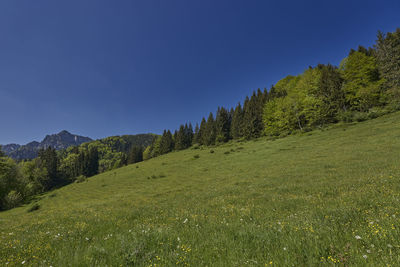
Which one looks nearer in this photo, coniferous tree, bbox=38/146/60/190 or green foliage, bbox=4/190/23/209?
green foliage, bbox=4/190/23/209

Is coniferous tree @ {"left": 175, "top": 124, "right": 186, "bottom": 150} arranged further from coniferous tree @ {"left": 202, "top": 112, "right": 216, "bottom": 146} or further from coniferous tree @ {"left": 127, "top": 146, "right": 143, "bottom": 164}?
coniferous tree @ {"left": 127, "top": 146, "right": 143, "bottom": 164}

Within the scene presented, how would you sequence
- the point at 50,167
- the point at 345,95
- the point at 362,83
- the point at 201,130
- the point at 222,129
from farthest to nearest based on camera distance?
the point at 50,167 → the point at 201,130 → the point at 222,129 → the point at 345,95 → the point at 362,83

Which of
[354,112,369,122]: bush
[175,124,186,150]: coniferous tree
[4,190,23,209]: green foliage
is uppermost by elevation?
[175,124,186,150]: coniferous tree

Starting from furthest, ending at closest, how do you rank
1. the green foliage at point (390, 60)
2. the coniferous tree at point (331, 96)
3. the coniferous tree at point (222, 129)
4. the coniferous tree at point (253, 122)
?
1. the coniferous tree at point (222, 129)
2. the coniferous tree at point (253, 122)
3. the coniferous tree at point (331, 96)
4. the green foliage at point (390, 60)

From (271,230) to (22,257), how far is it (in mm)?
7380

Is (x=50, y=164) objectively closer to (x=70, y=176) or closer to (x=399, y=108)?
(x=70, y=176)

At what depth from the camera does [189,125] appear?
122m

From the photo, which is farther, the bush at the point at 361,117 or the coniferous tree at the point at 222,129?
the coniferous tree at the point at 222,129

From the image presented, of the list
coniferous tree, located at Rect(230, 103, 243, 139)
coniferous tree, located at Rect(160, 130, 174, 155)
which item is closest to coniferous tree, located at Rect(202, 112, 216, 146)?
coniferous tree, located at Rect(230, 103, 243, 139)

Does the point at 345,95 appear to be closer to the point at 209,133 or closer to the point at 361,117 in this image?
the point at 361,117

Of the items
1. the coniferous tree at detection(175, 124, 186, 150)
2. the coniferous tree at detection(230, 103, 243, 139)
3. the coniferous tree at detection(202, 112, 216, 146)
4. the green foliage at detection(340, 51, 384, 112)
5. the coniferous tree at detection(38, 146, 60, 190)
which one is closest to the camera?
the green foliage at detection(340, 51, 384, 112)

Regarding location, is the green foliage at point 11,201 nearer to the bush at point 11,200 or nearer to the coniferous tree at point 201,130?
the bush at point 11,200

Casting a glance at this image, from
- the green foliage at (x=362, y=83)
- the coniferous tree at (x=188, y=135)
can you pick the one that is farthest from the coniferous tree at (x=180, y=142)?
the green foliage at (x=362, y=83)

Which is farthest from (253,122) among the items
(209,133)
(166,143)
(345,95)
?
(166,143)
